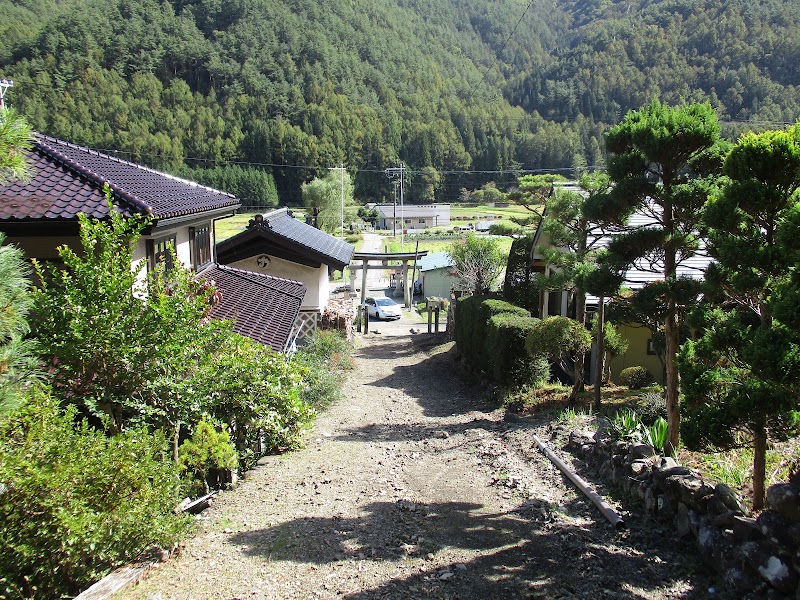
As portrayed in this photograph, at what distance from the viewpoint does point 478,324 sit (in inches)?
691

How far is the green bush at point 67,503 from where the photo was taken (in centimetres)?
434

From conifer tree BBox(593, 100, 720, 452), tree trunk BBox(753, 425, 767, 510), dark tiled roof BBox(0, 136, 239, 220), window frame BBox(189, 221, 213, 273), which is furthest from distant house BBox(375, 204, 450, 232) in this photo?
tree trunk BBox(753, 425, 767, 510)

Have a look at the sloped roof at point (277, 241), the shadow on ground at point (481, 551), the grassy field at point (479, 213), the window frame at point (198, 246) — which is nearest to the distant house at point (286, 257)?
the sloped roof at point (277, 241)

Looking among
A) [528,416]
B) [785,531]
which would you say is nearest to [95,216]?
[785,531]

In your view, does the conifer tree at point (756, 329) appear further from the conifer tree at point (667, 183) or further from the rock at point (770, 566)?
the conifer tree at point (667, 183)

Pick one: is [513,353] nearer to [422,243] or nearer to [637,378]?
[637,378]

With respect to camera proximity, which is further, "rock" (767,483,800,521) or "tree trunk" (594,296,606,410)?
"tree trunk" (594,296,606,410)

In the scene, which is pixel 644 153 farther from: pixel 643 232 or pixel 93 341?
pixel 93 341

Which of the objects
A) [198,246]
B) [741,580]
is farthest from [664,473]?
[198,246]

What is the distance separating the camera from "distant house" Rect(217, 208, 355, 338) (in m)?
19.8

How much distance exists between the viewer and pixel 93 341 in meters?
6.28

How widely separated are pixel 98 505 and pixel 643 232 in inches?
289

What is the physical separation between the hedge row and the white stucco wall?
5.49 meters

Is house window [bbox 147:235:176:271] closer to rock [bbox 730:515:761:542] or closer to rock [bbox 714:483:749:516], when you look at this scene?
rock [bbox 714:483:749:516]
